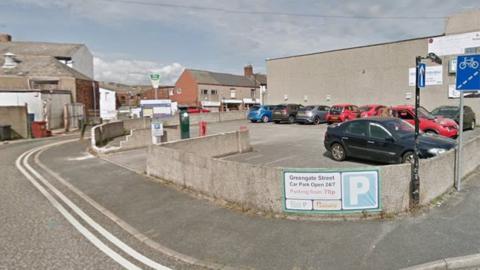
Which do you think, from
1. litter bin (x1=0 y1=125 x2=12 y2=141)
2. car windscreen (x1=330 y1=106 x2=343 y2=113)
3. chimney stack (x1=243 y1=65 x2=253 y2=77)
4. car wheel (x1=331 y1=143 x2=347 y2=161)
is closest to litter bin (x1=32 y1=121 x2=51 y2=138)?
litter bin (x1=0 y1=125 x2=12 y2=141)

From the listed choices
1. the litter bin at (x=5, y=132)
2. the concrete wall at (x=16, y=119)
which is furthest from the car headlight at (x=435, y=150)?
the concrete wall at (x=16, y=119)

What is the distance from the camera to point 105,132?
55.8 ft

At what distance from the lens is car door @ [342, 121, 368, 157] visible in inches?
366

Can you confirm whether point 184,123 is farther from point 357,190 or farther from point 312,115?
point 312,115

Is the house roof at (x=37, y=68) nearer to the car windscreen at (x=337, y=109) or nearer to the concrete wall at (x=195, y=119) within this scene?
the concrete wall at (x=195, y=119)

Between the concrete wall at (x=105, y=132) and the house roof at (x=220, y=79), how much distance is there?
36399mm

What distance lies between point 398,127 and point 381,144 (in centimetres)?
82

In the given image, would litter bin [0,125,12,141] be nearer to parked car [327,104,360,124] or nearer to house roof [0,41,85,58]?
parked car [327,104,360,124]

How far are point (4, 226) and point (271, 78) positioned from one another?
3206 centimetres

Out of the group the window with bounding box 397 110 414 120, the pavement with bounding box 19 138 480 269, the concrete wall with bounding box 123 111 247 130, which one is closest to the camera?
the pavement with bounding box 19 138 480 269

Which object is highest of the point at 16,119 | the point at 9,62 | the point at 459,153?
the point at 9,62

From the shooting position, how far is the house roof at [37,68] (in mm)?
32719

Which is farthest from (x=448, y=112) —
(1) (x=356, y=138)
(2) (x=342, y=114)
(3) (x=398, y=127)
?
(1) (x=356, y=138)

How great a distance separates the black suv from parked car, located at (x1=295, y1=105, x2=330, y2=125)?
0.94 m
